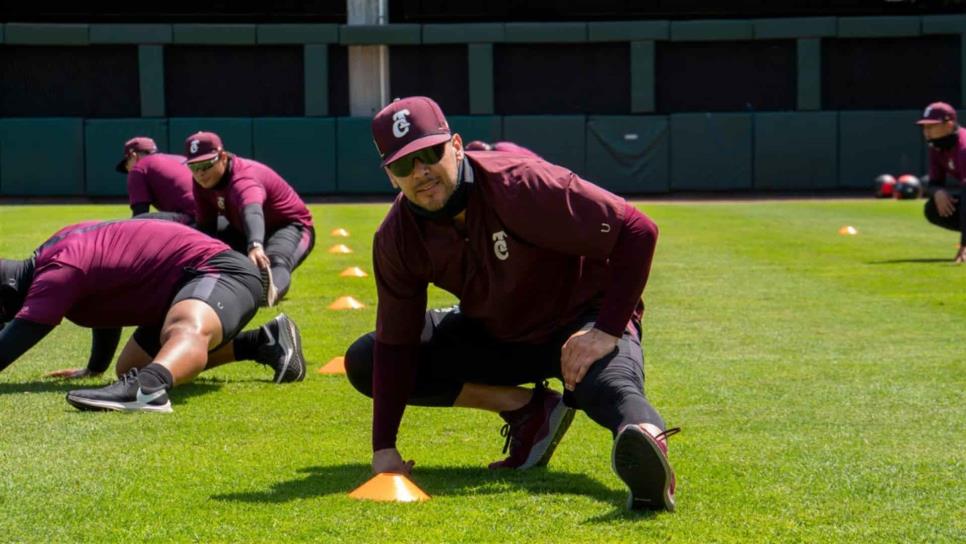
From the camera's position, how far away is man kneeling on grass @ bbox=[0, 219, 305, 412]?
7.41 meters

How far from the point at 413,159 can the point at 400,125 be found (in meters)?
0.13

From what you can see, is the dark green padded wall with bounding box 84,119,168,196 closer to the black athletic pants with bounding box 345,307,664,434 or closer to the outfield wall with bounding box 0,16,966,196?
the outfield wall with bounding box 0,16,966,196

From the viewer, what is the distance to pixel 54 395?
8.05m

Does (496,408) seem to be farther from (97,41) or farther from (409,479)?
(97,41)

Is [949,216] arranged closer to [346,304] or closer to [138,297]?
[346,304]

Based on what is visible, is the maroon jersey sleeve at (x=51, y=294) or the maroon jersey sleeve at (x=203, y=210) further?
the maroon jersey sleeve at (x=203, y=210)

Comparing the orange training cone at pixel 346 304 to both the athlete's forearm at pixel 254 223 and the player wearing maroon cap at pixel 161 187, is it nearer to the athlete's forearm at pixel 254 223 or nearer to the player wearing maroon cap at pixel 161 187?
the athlete's forearm at pixel 254 223

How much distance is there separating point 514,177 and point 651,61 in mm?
31666

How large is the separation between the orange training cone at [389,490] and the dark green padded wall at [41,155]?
3000 cm

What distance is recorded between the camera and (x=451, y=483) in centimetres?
574

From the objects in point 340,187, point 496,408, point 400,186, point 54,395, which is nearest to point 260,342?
point 54,395

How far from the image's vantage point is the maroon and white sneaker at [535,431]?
6000mm

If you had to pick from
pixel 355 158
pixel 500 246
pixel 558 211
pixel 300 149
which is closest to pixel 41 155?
pixel 300 149

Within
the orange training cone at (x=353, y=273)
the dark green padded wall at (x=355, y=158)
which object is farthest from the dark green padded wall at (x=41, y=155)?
the orange training cone at (x=353, y=273)
